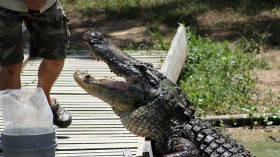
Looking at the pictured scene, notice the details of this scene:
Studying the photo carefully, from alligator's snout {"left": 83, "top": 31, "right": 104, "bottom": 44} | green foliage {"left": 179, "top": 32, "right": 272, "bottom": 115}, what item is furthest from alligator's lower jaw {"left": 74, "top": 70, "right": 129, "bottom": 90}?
green foliage {"left": 179, "top": 32, "right": 272, "bottom": 115}

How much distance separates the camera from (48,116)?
16.8 feet

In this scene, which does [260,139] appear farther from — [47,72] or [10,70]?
[10,70]

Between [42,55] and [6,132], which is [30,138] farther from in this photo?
[42,55]

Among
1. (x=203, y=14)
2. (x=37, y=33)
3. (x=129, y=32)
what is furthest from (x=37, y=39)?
(x=203, y=14)

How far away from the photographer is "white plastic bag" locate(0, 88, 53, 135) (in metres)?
5.04

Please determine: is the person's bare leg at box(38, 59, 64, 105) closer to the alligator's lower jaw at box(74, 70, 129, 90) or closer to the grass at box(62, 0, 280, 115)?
the alligator's lower jaw at box(74, 70, 129, 90)

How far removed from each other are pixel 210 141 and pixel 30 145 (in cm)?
118

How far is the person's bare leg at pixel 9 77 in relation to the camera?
6.32 metres

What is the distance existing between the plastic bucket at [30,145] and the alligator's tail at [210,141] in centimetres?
96

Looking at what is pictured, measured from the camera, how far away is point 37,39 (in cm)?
657

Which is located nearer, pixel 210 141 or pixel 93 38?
pixel 210 141

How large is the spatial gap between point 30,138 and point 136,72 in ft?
3.42

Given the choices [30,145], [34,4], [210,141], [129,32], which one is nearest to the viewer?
[30,145]

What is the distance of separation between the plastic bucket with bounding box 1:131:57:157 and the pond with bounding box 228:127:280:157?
3186 mm
